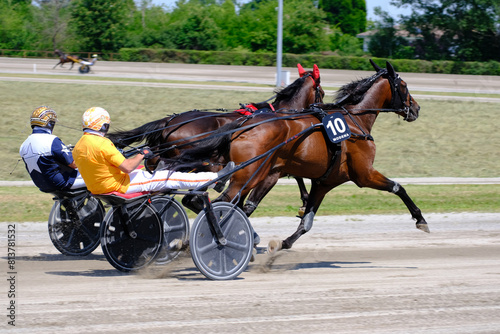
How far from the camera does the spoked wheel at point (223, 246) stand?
19.1 ft

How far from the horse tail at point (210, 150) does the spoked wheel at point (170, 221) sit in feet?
1.42

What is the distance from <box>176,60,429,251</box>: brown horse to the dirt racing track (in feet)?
2.42

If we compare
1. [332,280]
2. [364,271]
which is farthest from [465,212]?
[332,280]

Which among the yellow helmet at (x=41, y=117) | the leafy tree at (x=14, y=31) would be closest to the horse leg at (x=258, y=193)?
the yellow helmet at (x=41, y=117)

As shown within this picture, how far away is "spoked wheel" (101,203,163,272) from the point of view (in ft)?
20.2

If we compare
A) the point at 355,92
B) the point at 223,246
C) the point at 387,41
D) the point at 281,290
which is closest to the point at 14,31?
the point at 387,41

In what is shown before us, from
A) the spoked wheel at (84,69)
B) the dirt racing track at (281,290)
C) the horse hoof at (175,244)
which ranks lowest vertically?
the dirt racing track at (281,290)

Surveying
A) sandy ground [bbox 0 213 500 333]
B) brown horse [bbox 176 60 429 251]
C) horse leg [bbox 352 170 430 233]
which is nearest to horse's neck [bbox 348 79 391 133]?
brown horse [bbox 176 60 429 251]

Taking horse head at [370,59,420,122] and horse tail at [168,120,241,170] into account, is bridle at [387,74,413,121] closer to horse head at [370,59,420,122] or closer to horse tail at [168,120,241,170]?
horse head at [370,59,420,122]

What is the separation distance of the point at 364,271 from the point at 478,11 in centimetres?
3841

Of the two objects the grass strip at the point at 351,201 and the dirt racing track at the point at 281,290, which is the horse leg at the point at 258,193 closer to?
the dirt racing track at the point at 281,290

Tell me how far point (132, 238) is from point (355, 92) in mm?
3345

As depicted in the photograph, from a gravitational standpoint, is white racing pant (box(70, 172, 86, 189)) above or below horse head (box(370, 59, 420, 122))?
below

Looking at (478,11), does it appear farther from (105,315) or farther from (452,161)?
(105,315)
